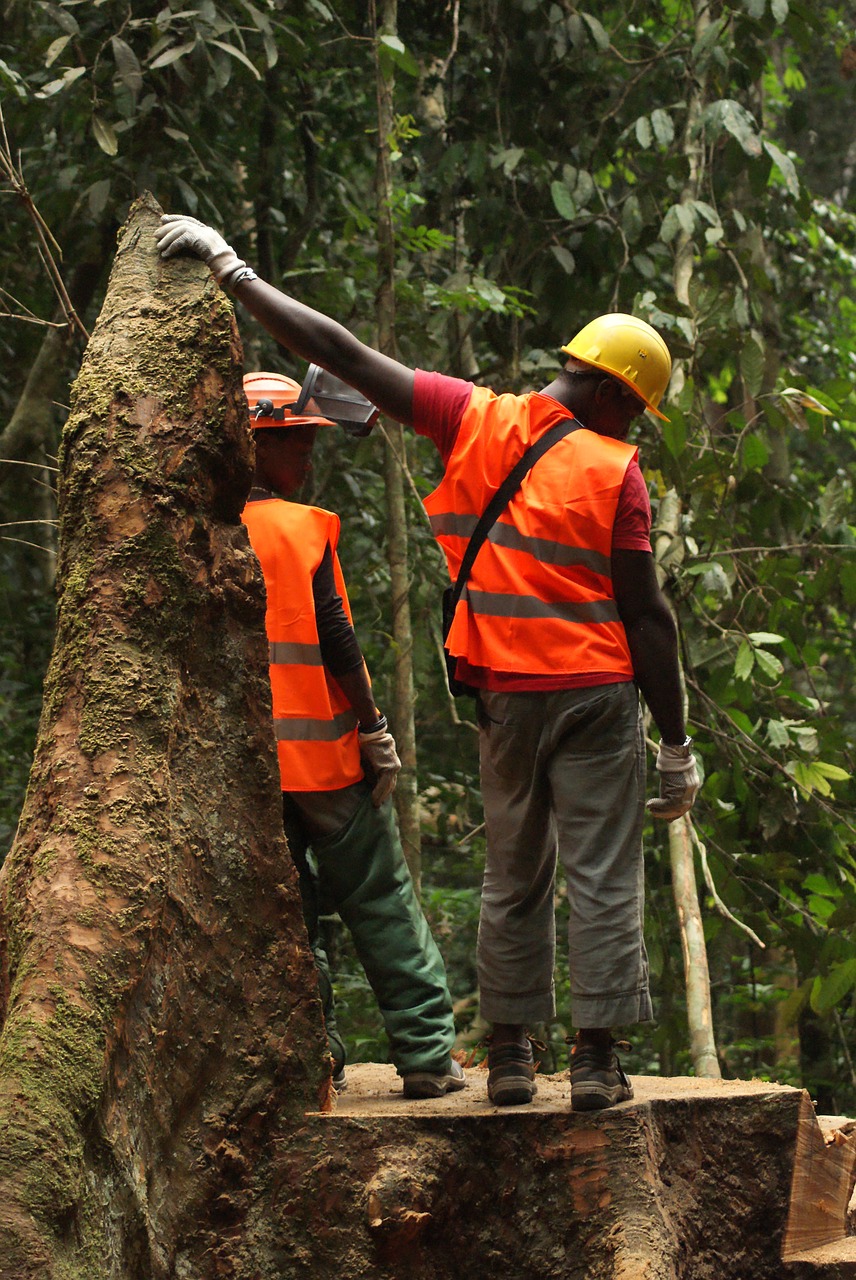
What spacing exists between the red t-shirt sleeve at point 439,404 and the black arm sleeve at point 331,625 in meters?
0.45

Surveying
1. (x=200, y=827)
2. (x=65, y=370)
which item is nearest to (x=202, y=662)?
(x=200, y=827)

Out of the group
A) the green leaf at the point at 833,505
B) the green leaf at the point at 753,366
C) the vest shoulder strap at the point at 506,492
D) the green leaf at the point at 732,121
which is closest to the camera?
the vest shoulder strap at the point at 506,492

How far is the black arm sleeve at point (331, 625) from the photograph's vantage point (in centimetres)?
327

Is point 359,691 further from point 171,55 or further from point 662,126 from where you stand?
point 662,126

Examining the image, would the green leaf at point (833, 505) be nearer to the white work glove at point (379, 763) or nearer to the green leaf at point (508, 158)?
the green leaf at point (508, 158)

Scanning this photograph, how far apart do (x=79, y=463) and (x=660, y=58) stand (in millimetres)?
4543

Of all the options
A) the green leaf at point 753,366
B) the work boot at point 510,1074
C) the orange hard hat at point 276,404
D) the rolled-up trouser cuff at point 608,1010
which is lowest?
the work boot at point 510,1074

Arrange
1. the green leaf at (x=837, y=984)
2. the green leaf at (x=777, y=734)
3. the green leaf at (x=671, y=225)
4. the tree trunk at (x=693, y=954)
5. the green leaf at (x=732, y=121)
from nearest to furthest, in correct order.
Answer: the tree trunk at (x=693, y=954), the green leaf at (x=837, y=984), the green leaf at (x=777, y=734), the green leaf at (x=671, y=225), the green leaf at (x=732, y=121)

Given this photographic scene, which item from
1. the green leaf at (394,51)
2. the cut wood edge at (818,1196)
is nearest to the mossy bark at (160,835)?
the cut wood edge at (818,1196)

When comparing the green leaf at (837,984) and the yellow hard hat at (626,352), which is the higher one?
the yellow hard hat at (626,352)

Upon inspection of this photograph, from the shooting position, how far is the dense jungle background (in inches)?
208

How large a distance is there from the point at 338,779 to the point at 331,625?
374mm

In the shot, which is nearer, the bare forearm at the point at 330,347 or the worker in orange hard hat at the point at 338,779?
the bare forearm at the point at 330,347

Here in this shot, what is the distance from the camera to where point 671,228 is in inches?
221
